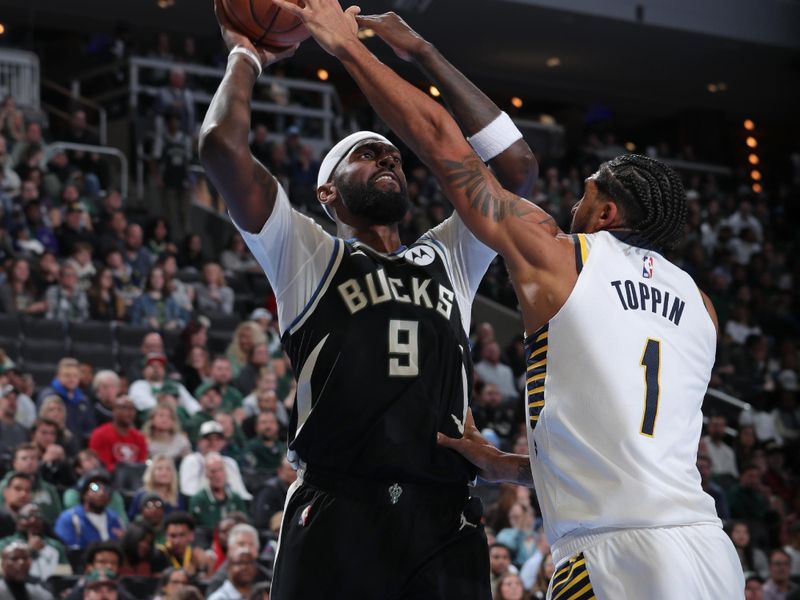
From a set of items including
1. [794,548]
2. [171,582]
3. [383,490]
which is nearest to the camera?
[383,490]

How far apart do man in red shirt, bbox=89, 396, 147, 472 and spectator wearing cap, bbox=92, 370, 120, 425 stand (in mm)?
515

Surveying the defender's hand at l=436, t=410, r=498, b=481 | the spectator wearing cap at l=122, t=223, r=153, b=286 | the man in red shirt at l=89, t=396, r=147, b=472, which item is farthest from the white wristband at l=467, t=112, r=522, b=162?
the spectator wearing cap at l=122, t=223, r=153, b=286

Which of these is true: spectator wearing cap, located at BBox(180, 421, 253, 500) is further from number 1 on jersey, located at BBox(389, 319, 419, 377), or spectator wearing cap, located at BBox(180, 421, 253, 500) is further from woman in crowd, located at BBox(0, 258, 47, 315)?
number 1 on jersey, located at BBox(389, 319, 419, 377)

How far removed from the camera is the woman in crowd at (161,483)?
10211 millimetres

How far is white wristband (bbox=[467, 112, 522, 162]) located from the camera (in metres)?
4.36

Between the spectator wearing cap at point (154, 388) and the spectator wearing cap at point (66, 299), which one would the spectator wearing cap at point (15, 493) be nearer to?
the spectator wearing cap at point (154, 388)

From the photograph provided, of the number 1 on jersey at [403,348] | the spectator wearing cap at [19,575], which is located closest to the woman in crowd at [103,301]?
the spectator wearing cap at [19,575]

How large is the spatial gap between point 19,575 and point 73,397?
316 centimetres

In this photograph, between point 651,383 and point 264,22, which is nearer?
point 651,383

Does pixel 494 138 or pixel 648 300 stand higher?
pixel 494 138

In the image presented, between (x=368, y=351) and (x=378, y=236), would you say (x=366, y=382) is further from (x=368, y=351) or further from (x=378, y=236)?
(x=378, y=236)

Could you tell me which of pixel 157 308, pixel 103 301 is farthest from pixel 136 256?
pixel 103 301

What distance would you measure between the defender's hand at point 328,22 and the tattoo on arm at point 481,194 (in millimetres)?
537

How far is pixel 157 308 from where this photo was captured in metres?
14.1
